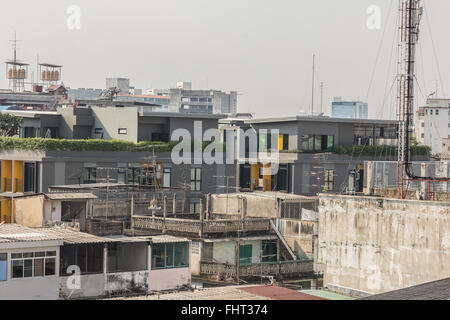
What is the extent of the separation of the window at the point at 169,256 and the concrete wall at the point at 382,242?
20.6 feet

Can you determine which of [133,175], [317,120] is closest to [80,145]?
[133,175]

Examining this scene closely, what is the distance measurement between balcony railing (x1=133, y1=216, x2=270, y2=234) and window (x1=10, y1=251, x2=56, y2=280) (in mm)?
10332

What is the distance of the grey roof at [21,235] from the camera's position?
29.1 metres

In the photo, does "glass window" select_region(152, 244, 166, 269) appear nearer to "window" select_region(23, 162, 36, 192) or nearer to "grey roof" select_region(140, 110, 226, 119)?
"window" select_region(23, 162, 36, 192)

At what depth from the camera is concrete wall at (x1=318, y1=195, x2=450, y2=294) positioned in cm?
3028

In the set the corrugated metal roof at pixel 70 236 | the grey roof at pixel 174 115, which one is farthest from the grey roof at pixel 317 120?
the corrugated metal roof at pixel 70 236

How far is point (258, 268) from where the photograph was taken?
38219 millimetres

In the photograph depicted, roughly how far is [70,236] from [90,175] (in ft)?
65.0

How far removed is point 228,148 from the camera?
2486 inches

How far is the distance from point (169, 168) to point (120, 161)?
145 inches

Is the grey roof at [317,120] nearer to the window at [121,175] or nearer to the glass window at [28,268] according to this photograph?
the window at [121,175]

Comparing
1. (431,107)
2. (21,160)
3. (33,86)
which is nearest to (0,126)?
(21,160)
